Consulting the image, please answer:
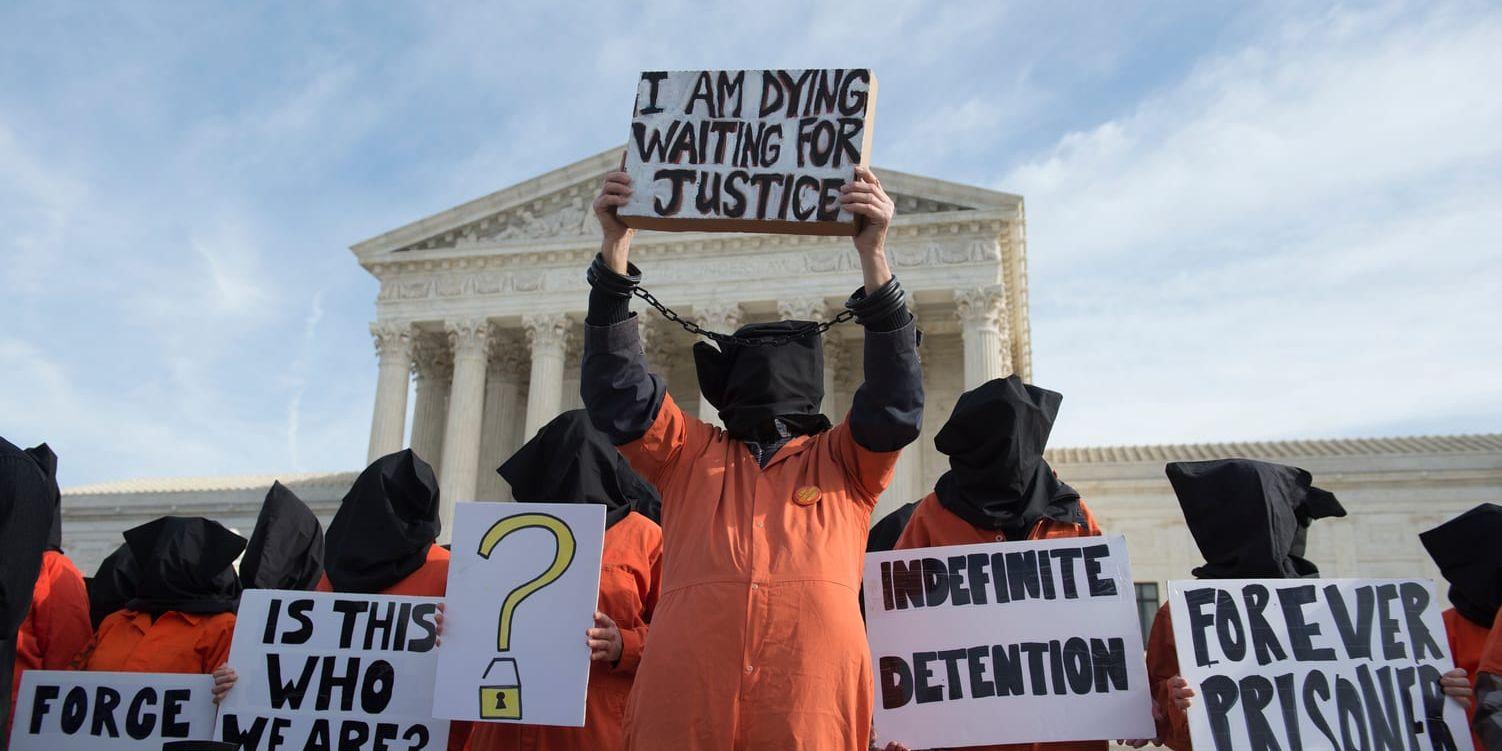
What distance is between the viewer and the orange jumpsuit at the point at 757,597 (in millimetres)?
3174

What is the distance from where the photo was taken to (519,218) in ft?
108

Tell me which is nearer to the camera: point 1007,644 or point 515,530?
point 1007,644

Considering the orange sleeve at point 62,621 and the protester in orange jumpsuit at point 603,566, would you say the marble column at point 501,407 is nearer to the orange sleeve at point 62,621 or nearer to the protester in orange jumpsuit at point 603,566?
the orange sleeve at point 62,621

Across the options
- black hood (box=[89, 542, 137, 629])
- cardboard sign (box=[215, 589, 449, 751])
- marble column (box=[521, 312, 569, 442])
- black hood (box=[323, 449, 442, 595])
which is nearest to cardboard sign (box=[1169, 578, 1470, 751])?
cardboard sign (box=[215, 589, 449, 751])

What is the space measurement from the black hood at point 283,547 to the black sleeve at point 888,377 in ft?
13.3

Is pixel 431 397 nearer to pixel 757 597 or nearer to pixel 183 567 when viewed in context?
pixel 183 567

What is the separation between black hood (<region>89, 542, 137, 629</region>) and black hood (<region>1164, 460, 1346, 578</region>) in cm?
535

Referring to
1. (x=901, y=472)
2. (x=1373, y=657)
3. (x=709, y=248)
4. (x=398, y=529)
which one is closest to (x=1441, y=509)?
(x=901, y=472)

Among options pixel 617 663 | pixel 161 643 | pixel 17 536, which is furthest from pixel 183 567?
pixel 617 663

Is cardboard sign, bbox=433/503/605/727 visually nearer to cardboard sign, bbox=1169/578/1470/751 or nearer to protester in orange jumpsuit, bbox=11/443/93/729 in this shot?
cardboard sign, bbox=1169/578/1470/751

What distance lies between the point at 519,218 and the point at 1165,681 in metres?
30.2

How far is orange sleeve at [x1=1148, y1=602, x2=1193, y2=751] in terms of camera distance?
14.7 ft

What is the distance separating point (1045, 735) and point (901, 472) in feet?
82.6

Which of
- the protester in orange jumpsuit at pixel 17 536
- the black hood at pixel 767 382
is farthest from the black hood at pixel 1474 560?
the protester in orange jumpsuit at pixel 17 536
